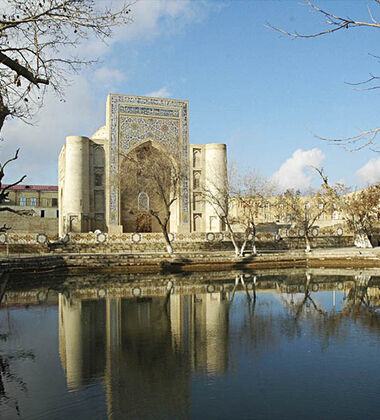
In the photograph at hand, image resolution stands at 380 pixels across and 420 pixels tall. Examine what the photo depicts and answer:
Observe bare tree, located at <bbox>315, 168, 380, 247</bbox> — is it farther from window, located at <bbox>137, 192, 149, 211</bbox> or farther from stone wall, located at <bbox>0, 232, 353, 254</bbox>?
window, located at <bbox>137, 192, 149, 211</bbox>

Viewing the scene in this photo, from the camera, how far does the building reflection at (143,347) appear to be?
426 centimetres

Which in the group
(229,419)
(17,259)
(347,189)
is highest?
(347,189)

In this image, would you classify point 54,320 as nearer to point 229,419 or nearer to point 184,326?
point 184,326

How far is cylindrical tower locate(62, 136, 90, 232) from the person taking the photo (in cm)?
2086

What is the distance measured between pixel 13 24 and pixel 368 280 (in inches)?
444

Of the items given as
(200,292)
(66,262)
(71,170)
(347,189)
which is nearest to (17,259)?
(66,262)

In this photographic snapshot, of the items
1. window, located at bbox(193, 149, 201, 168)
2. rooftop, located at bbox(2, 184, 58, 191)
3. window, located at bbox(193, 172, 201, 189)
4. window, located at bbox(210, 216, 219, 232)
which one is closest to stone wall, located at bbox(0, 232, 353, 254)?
window, located at bbox(210, 216, 219, 232)

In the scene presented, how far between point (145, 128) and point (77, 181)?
4.35 meters

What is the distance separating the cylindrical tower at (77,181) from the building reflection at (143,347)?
11.5m

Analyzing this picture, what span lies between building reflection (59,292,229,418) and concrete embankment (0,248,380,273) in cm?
505

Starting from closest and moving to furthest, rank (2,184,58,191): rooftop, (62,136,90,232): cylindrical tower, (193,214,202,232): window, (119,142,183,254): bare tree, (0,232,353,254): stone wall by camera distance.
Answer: (0,232,353,254): stone wall → (62,136,90,232): cylindrical tower → (119,142,183,254): bare tree → (193,214,202,232): window → (2,184,58,191): rooftop

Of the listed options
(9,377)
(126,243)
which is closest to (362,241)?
(126,243)

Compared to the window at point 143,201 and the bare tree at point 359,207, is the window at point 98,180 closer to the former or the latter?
the window at point 143,201

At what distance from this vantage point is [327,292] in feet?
35.4
